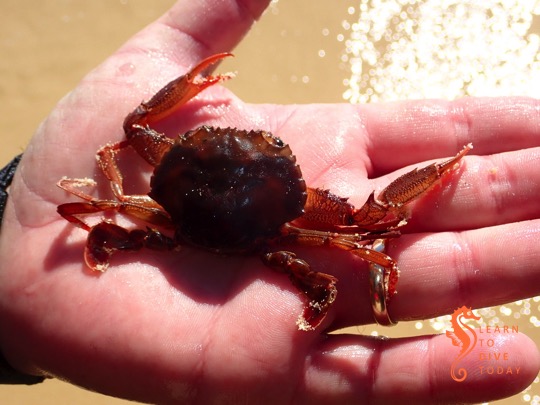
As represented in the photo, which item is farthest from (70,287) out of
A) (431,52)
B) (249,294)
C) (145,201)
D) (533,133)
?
(431,52)

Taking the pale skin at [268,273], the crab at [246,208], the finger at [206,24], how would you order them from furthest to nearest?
the finger at [206,24] → the crab at [246,208] → the pale skin at [268,273]

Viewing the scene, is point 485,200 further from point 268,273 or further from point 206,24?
point 206,24

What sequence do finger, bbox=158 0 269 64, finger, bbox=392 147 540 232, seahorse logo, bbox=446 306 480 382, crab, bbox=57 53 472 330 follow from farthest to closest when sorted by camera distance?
1. finger, bbox=158 0 269 64
2. finger, bbox=392 147 540 232
3. crab, bbox=57 53 472 330
4. seahorse logo, bbox=446 306 480 382

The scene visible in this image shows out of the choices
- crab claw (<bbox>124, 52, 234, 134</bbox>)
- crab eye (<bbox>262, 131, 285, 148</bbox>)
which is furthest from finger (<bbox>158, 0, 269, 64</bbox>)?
crab eye (<bbox>262, 131, 285, 148</bbox>)

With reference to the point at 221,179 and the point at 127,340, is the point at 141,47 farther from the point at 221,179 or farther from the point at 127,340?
the point at 127,340

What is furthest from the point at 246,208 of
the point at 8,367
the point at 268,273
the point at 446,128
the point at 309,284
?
the point at 8,367

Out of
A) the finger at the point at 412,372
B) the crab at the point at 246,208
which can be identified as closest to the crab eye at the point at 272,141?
the crab at the point at 246,208

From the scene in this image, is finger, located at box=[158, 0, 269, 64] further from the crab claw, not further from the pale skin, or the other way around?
the crab claw

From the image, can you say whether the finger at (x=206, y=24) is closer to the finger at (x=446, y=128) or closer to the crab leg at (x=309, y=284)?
the finger at (x=446, y=128)

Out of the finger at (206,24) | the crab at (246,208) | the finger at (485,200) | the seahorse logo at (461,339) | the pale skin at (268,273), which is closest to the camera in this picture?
the seahorse logo at (461,339)
